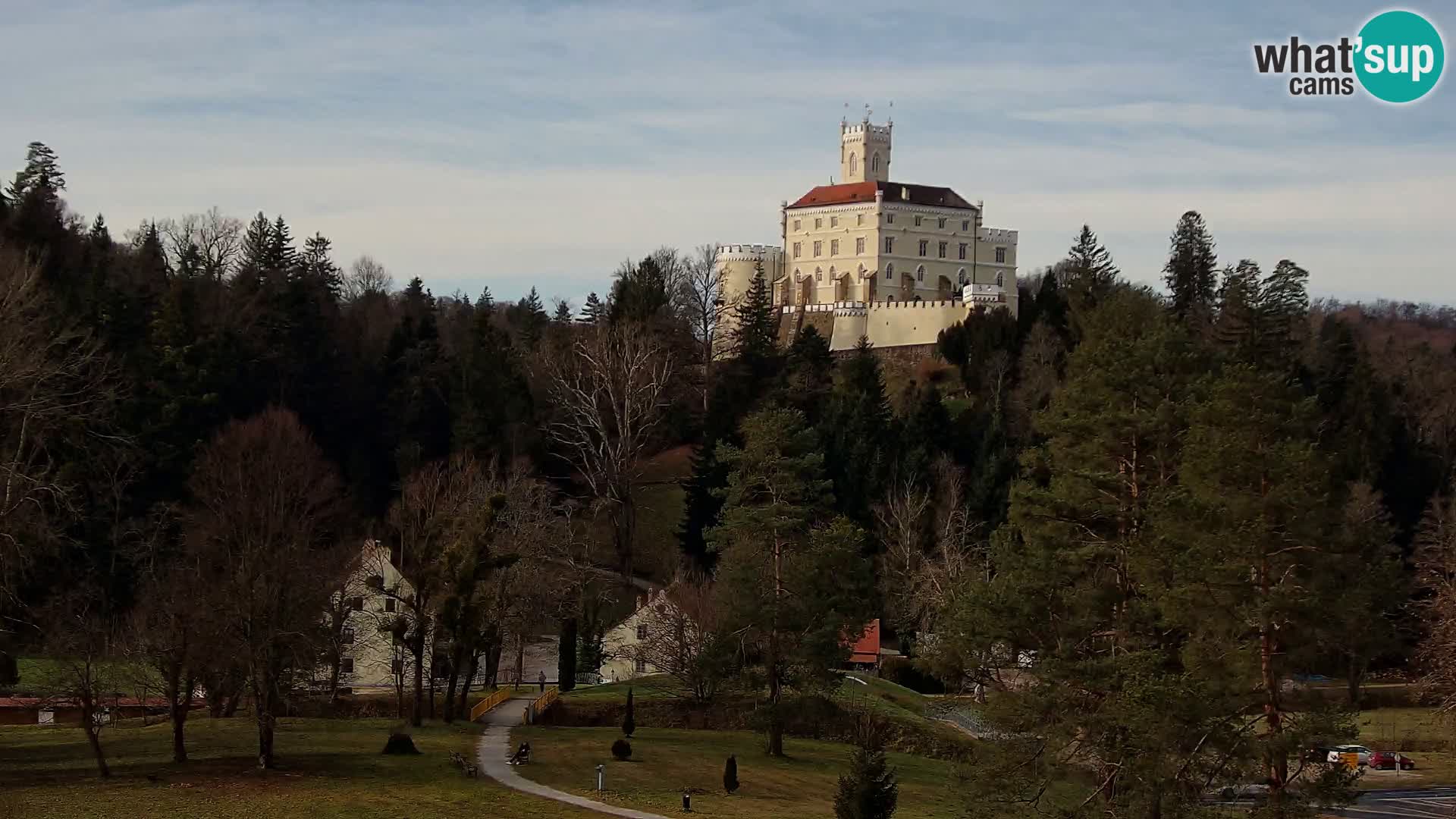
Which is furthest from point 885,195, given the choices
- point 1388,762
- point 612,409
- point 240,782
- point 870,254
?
point 240,782

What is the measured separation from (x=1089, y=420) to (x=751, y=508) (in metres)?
16.8

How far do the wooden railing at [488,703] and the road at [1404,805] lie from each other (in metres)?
24.1

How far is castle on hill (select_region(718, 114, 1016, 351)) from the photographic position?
122062 millimetres

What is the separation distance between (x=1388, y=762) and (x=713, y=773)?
79.0 feet

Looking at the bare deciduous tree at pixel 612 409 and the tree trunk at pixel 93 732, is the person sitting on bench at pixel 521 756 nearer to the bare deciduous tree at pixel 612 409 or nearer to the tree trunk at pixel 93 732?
the tree trunk at pixel 93 732

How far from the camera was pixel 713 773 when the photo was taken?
4241cm

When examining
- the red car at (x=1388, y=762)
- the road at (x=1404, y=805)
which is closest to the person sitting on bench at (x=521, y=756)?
the road at (x=1404, y=805)

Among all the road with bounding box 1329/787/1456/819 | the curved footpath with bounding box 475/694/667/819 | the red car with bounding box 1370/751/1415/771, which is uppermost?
the curved footpath with bounding box 475/694/667/819

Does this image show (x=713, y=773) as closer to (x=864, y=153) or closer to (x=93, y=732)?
(x=93, y=732)

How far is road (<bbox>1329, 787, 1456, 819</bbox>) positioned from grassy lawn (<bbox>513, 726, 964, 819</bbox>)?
34.7 ft

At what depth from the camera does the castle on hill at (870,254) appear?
122062 mm

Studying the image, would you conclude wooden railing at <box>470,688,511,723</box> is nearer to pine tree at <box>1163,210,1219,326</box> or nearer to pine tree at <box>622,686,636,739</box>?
pine tree at <box>622,686,636,739</box>

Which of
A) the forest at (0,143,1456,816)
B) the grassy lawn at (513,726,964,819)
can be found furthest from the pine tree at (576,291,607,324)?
the grassy lawn at (513,726,964,819)

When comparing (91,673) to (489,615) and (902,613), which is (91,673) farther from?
(902,613)
